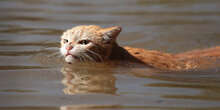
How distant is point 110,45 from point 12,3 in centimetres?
730

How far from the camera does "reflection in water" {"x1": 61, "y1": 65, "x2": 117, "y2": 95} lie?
534 centimetres

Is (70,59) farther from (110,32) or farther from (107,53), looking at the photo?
(110,32)

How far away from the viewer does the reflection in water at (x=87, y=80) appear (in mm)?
5336

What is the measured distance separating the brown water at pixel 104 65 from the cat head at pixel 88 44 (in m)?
0.19

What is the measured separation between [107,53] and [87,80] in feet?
3.59

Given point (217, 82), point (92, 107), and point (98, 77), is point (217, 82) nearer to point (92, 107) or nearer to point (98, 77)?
point (98, 77)

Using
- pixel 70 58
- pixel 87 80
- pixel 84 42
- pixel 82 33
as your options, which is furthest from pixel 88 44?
pixel 87 80

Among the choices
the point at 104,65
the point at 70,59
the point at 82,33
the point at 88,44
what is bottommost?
the point at 104,65

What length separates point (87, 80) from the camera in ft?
19.1

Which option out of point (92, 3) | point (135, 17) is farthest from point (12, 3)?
point (135, 17)

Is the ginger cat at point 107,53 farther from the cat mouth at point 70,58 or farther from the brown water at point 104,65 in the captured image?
the brown water at point 104,65

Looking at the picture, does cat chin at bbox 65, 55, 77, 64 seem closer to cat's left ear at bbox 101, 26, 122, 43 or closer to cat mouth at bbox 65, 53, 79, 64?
cat mouth at bbox 65, 53, 79, 64

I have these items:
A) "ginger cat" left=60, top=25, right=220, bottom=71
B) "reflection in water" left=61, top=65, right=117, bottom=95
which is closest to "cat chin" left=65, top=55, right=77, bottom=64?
"ginger cat" left=60, top=25, right=220, bottom=71

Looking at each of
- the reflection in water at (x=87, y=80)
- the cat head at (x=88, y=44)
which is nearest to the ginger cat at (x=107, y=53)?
the cat head at (x=88, y=44)
